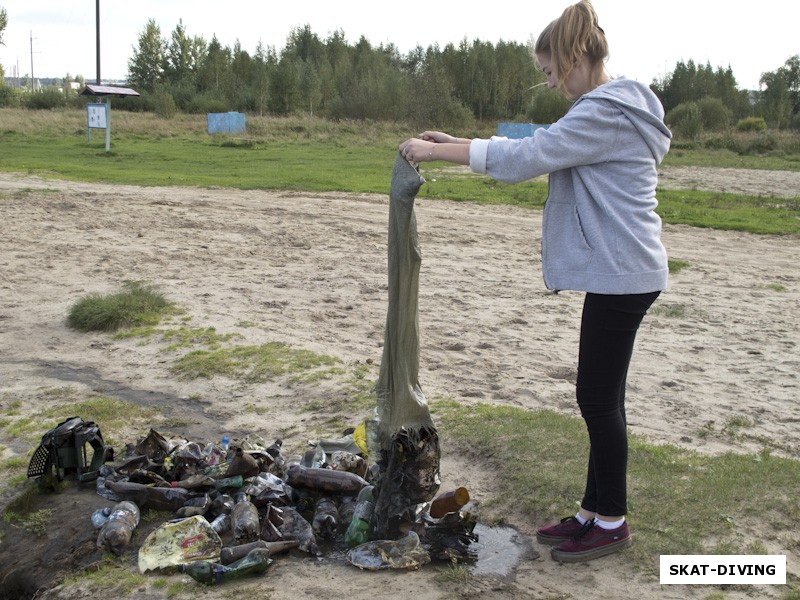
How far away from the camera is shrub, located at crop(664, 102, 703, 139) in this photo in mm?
44281

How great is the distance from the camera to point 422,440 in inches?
166

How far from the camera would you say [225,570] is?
386 centimetres

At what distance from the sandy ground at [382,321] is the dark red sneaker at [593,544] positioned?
0.24ft

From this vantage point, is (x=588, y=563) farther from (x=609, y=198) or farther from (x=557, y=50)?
(x=557, y=50)

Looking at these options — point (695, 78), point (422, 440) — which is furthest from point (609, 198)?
point (695, 78)

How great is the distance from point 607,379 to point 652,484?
3.96 ft

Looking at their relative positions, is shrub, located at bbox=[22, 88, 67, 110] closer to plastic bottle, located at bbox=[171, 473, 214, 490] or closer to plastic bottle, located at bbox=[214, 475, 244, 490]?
plastic bottle, located at bbox=[171, 473, 214, 490]

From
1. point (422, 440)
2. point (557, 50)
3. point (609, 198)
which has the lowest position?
point (422, 440)

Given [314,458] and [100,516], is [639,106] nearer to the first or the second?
[314,458]

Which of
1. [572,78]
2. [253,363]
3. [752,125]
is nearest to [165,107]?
[752,125]

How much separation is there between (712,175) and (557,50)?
2309 cm

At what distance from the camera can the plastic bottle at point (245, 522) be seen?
4.23 metres

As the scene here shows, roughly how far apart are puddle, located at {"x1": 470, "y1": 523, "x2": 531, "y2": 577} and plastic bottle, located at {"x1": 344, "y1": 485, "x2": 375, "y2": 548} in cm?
51

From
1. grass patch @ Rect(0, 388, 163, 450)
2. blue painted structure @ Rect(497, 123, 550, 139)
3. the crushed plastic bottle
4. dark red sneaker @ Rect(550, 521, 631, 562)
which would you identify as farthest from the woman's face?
blue painted structure @ Rect(497, 123, 550, 139)
